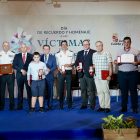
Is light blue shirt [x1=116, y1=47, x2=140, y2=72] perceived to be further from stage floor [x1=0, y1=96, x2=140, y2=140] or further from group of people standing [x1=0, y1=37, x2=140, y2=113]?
stage floor [x1=0, y1=96, x2=140, y2=140]

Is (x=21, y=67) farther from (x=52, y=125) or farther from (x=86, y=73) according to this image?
(x=52, y=125)

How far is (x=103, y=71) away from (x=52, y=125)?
1.73m

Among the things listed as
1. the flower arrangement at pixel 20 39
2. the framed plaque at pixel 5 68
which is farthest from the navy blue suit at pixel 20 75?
the flower arrangement at pixel 20 39

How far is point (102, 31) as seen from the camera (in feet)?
22.1

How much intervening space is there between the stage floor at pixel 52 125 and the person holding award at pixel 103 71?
1.17 feet

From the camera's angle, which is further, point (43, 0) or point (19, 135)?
point (43, 0)

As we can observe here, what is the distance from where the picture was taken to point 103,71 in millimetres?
4340

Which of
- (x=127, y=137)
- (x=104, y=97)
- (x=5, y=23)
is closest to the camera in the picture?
(x=127, y=137)

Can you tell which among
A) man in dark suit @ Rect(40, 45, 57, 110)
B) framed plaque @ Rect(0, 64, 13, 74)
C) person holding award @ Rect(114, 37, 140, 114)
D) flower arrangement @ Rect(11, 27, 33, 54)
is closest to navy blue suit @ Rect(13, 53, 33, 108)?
framed plaque @ Rect(0, 64, 13, 74)

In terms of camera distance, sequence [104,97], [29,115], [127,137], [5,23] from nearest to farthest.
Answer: [127,137], [29,115], [104,97], [5,23]

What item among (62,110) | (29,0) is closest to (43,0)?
(29,0)

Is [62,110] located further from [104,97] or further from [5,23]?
[5,23]

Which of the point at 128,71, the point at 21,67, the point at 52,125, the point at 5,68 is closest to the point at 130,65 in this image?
the point at 128,71

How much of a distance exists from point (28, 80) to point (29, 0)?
3569mm
